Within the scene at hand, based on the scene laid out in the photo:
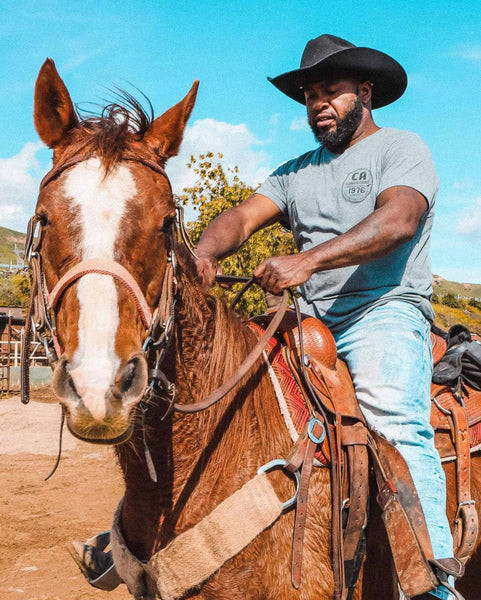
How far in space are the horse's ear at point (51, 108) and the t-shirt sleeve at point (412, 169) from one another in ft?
5.16

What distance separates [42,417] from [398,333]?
13207mm

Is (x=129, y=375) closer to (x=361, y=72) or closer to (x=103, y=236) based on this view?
(x=103, y=236)

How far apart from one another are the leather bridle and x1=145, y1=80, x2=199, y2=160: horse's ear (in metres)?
0.20

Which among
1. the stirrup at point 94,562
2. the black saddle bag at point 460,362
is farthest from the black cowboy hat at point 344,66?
the stirrup at point 94,562

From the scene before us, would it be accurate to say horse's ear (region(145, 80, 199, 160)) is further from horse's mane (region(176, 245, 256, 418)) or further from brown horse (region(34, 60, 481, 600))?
horse's mane (region(176, 245, 256, 418))

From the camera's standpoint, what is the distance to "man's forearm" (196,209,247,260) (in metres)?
3.25

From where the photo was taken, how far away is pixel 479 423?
329 centimetres

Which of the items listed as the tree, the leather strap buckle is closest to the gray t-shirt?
the leather strap buckle

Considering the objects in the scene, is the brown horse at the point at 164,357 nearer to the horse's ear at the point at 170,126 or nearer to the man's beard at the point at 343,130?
the horse's ear at the point at 170,126

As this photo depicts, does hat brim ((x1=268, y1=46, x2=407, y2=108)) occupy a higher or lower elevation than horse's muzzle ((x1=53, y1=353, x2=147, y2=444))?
higher

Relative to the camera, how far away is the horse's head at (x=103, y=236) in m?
1.83

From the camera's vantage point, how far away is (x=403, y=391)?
2.77 metres

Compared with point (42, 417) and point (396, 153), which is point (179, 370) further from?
point (42, 417)

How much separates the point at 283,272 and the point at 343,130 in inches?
48.2
